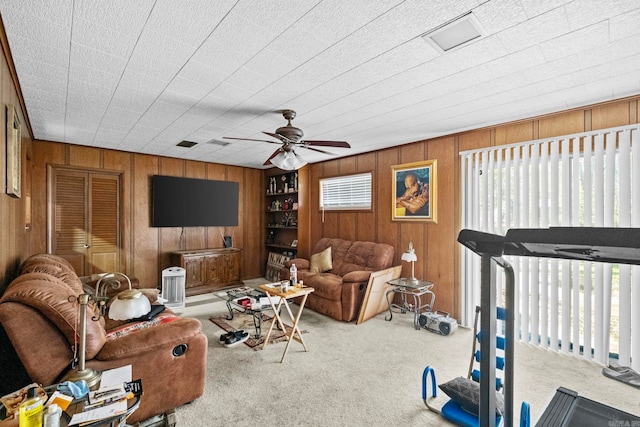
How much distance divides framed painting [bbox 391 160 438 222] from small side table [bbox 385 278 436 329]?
952 mm

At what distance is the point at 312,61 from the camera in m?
2.22

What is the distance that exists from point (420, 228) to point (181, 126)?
3626 mm

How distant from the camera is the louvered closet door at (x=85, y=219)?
15.6ft

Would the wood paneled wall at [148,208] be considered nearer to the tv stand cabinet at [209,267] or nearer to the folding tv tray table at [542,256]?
the tv stand cabinet at [209,267]

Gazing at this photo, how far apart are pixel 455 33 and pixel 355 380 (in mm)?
2777

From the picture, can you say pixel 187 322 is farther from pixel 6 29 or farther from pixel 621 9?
pixel 621 9

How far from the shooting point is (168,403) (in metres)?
2.17

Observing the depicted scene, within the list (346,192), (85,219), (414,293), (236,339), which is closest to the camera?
(236,339)

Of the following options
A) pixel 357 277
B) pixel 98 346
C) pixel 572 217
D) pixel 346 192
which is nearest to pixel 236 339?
pixel 98 346

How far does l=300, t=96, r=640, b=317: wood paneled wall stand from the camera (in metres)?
3.15

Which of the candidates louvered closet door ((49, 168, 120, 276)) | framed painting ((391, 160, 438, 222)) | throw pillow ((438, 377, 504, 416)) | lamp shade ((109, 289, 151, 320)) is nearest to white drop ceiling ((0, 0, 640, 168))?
framed painting ((391, 160, 438, 222))

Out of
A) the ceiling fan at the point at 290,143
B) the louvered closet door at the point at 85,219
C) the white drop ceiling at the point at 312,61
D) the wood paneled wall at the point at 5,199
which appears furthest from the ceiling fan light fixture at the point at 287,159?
the louvered closet door at the point at 85,219

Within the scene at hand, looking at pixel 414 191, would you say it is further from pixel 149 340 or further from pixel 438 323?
pixel 149 340

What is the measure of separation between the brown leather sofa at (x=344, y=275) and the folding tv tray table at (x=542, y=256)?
2.77 metres
